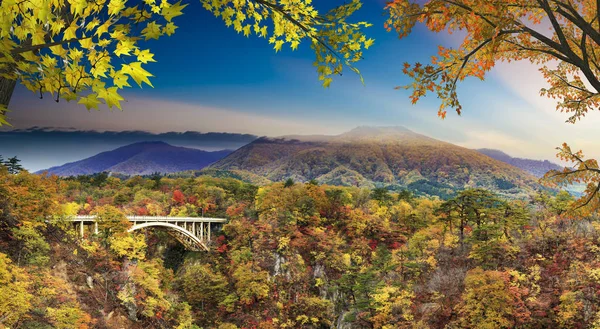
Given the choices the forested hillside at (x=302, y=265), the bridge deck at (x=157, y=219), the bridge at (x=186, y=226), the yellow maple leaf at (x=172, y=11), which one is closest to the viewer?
the yellow maple leaf at (x=172, y=11)

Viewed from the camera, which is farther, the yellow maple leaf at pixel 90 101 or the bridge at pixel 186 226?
the bridge at pixel 186 226

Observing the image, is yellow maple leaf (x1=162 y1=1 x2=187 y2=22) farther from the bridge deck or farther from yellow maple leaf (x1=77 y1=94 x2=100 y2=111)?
the bridge deck

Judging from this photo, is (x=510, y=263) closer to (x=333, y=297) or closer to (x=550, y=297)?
(x=550, y=297)

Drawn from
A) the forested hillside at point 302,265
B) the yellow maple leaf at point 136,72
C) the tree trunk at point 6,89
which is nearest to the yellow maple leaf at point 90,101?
the yellow maple leaf at point 136,72

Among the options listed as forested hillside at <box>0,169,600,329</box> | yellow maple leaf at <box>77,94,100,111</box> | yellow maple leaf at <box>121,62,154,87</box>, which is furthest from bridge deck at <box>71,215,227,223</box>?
yellow maple leaf at <box>121,62,154,87</box>

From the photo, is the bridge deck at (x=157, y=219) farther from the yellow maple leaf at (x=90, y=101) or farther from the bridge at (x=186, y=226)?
the yellow maple leaf at (x=90, y=101)

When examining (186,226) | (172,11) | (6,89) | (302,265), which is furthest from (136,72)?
(186,226)
